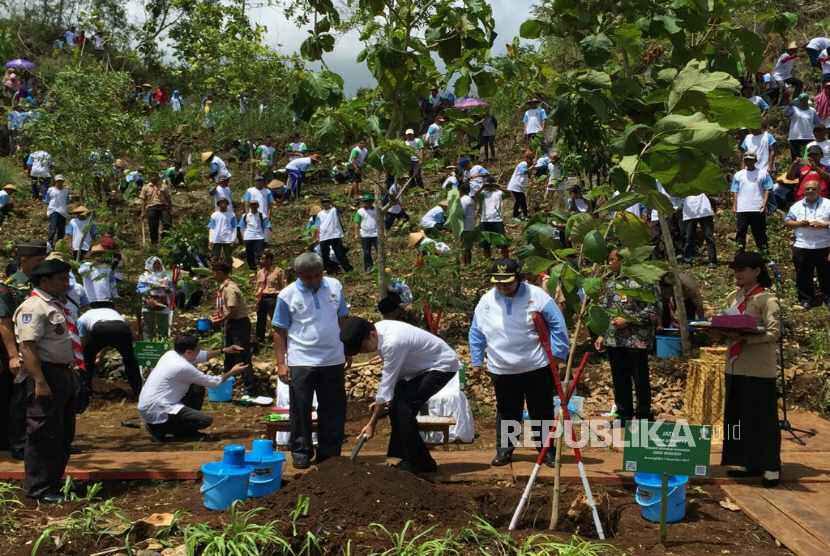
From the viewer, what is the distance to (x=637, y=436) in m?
5.19

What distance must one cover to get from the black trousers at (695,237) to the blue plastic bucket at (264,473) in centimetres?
940

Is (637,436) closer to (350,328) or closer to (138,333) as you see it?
(350,328)

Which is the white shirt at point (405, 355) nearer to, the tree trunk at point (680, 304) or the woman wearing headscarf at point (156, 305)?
the tree trunk at point (680, 304)

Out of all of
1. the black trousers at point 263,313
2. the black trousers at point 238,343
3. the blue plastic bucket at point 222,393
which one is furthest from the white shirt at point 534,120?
the blue plastic bucket at point 222,393

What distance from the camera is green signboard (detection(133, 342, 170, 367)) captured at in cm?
1034

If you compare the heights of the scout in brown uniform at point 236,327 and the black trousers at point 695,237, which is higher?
the black trousers at point 695,237

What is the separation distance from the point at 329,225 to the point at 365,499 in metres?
10.4

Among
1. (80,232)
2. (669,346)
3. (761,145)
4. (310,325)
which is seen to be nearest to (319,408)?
(310,325)

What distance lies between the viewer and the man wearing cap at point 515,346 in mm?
6574

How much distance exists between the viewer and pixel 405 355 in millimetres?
6387

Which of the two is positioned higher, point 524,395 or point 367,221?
point 367,221

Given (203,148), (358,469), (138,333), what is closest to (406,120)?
(358,469)

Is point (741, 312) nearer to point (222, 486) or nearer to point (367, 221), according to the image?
point (222, 486)

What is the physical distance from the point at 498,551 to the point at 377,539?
0.70 m
